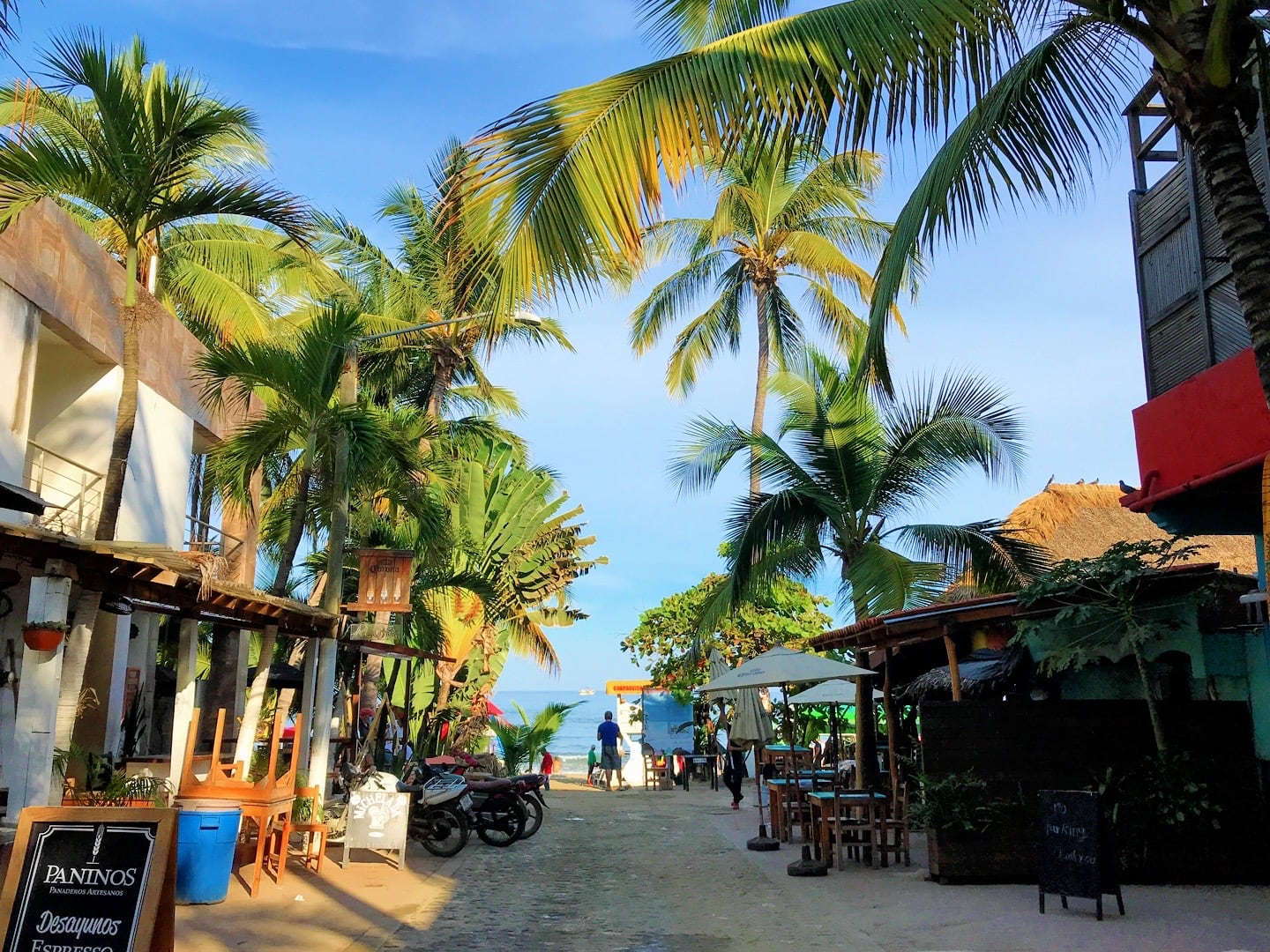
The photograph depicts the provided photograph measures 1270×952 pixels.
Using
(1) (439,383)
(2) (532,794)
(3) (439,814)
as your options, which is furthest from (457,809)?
(1) (439,383)

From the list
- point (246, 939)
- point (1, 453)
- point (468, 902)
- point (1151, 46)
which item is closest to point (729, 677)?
point (468, 902)

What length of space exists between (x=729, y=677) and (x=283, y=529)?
798cm

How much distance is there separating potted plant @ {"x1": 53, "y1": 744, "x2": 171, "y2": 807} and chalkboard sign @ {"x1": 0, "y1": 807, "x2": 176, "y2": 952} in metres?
3.24

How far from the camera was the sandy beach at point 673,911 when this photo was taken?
321 inches

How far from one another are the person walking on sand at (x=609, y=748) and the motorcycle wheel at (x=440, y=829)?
13.1 meters

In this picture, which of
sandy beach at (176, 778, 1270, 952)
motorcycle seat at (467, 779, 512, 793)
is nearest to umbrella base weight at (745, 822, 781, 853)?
sandy beach at (176, 778, 1270, 952)

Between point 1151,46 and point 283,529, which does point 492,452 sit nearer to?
point 283,529

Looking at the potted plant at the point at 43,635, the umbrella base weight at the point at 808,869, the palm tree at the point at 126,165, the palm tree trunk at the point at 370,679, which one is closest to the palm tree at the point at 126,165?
the palm tree at the point at 126,165

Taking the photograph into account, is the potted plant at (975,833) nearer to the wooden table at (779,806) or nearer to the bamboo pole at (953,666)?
the bamboo pole at (953,666)

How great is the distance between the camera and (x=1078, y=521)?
2364 cm

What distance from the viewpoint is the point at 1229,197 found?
5742mm

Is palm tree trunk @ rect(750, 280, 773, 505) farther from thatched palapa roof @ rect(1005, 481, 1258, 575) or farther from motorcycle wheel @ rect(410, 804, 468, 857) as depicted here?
motorcycle wheel @ rect(410, 804, 468, 857)

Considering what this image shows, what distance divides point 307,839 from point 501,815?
3.02 metres

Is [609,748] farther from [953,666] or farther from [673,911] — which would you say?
[673,911]
